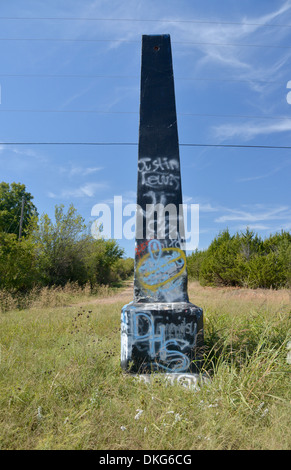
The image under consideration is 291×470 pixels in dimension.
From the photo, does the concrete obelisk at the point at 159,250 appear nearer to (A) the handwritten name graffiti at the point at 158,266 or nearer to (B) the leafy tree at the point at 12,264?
(A) the handwritten name graffiti at the point at 158,266

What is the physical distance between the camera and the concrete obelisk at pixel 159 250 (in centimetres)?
348

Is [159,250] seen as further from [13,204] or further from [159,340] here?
[13,204]

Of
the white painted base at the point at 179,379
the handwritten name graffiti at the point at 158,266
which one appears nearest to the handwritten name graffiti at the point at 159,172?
the handwritten name graffiti at the point at 158,266

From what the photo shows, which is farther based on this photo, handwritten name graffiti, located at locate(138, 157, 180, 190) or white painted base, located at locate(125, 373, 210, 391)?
handwritten name graffiti, located at locate(138, 157, 180, 190)

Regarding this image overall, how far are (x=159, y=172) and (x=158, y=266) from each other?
131cm

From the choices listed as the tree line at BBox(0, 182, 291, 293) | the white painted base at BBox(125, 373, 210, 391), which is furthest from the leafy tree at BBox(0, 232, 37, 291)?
the white painted base at BBox(125, 373, 210, 391)

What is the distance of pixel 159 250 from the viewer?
3.80m

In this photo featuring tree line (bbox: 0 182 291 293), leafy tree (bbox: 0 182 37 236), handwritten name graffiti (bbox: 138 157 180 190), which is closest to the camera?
handwritten name graffiti (bbox: 138 157 180 190)

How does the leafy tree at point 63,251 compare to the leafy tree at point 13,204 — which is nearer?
the leafy tree at point 63,251

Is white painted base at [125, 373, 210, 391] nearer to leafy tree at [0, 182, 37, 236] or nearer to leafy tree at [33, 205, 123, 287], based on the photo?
leafy tree at [33, 205, 123, 287]

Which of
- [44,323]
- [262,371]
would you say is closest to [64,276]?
[44,323]

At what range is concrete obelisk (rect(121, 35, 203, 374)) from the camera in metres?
3.48

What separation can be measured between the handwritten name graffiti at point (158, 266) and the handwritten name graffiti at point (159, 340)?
446mm

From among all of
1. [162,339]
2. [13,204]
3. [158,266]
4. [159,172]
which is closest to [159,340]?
[162,339]
